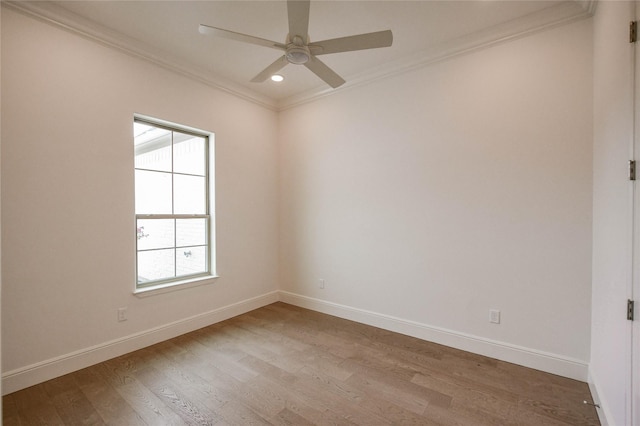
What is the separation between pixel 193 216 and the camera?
→ 10.6 ft

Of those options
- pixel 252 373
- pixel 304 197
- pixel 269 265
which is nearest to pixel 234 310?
pixel 269 265

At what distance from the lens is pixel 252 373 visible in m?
2.27

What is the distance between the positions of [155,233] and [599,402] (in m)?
3.84

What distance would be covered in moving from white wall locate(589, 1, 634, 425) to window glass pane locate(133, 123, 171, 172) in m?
3.62

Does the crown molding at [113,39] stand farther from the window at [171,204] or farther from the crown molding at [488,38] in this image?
the crown molding at [488,38]

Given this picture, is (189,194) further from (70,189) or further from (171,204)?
(70,189)

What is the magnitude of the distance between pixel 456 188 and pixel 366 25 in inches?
65.7

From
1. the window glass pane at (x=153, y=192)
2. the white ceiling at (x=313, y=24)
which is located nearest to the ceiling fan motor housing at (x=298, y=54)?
the white ceiling at (x=313, y=24)

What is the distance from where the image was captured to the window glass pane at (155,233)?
2.85 meters

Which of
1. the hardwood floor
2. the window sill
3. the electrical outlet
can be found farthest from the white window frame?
the hardwood floor

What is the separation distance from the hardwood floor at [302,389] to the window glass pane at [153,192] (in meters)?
1.36

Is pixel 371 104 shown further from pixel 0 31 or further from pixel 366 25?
Answer: pixel 0 31

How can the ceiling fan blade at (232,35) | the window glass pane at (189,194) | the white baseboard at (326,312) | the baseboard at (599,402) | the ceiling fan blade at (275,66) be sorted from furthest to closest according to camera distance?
the window glass pane at (189,194), the white baseboard at (326,312), the ceiling fan blade at (275,66), the ceiling fan blade at (232,35), the baseboard at (599,402)

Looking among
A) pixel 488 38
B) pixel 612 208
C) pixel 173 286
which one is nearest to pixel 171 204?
pixel 173 286
